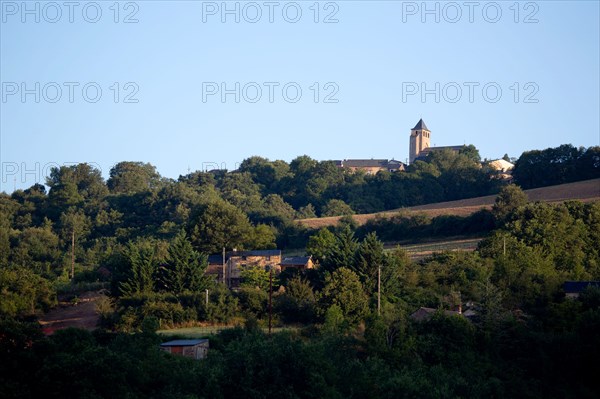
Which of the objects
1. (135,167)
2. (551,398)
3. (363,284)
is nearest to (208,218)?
(363,284)

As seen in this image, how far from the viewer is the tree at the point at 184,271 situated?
41562mm

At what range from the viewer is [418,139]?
139 metres

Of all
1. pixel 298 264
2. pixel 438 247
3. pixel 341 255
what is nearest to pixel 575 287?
pixel 341 255

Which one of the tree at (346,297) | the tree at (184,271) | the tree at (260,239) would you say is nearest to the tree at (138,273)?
the tree at (184,271)

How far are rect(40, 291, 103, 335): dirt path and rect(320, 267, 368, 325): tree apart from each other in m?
10.1

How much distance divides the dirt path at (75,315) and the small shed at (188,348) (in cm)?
662

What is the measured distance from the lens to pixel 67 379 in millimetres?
25406

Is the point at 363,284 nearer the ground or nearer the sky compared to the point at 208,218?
nearer the ground

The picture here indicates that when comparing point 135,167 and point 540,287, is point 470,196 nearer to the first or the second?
point 135,167

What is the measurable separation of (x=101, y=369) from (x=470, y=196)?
61.4 meters

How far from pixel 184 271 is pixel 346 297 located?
347 inches

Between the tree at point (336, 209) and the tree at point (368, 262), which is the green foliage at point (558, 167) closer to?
the tree at point (336, 209)

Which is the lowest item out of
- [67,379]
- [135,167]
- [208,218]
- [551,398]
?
[551,398]

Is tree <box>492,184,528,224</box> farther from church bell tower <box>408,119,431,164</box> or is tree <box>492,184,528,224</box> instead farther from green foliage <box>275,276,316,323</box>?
church bell tower <box>408,119,431,164</box>
